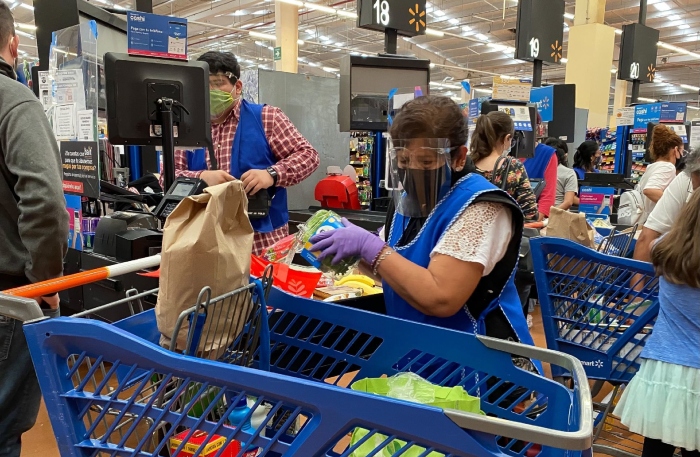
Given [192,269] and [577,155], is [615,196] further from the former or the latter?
[192,269]

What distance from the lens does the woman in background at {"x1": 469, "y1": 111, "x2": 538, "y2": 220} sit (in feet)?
11.6

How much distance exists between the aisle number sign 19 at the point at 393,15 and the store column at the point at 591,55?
7934 mm

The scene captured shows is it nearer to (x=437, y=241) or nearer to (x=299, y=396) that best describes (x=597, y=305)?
(x=437, y=241)

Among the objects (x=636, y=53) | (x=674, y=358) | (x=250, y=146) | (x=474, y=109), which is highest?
(x=636, y=53)

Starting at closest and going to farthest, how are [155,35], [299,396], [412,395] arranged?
[299,396], [412,395], [155,35]

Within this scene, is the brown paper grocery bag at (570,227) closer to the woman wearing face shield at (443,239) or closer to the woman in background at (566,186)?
the woman wearing face shield at (443,239)

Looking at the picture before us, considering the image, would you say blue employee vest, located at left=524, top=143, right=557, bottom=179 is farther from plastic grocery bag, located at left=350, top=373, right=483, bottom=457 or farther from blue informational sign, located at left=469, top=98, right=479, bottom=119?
plastic grocery bag, located at left=350, top=373, right=483, bottom=457

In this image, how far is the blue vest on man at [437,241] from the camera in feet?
5.06

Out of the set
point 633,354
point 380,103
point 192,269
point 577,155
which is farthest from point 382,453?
point 577,155

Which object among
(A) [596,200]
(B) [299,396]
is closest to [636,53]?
(A) [596,200]

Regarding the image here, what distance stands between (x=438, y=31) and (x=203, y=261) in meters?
13.6

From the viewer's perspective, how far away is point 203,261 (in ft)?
3.49

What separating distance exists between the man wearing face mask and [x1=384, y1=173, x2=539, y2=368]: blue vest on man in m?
1.33

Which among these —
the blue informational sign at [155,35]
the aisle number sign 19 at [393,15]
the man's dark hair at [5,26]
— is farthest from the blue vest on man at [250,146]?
the aisle number sign 19 at [393,15]
